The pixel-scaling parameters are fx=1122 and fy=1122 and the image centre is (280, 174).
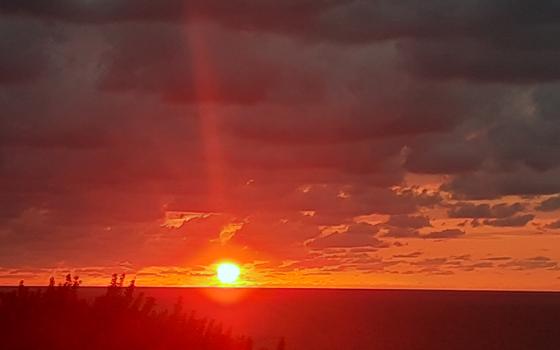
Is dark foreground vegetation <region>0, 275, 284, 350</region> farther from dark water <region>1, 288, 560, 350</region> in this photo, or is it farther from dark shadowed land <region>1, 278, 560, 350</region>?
dark water <region>1, 288, 560, 350</region>

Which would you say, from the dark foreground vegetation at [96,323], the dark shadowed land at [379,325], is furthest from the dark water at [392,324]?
the dark foreground vegetation at [96,323]

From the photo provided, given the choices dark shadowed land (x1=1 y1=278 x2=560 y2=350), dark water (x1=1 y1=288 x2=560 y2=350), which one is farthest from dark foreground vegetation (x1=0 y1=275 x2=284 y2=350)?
dark water (x1=1 y1=288 x2=560 y2=350)

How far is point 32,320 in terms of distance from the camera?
2169 centimetres

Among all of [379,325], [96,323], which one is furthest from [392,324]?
[96,323]

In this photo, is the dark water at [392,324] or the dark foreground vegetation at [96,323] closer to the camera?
the dark foreground vegetation at [96,323]

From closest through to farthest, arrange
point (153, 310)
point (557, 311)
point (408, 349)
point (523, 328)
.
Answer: point (153, 310) < point (408, 349) < point (523, 328) < point (557, 311)

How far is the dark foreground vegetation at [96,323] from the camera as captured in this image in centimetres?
2130

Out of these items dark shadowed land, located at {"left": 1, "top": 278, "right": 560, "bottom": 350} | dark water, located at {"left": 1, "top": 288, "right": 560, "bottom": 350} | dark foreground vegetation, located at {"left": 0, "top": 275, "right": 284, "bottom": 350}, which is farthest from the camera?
dark water, located at {"left": 1, "top": 288, "right": 560, "bottom": 350}

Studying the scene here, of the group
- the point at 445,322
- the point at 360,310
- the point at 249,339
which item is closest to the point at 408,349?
the point at 445,322

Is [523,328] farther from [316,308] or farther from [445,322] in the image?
[316,308]

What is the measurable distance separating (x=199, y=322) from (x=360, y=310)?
158509 mm

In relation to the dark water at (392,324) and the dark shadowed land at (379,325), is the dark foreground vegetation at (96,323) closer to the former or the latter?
the dark shadowed land at (379,325)

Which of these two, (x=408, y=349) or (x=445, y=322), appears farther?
(x=445, y=322)

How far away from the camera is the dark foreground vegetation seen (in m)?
21.3
